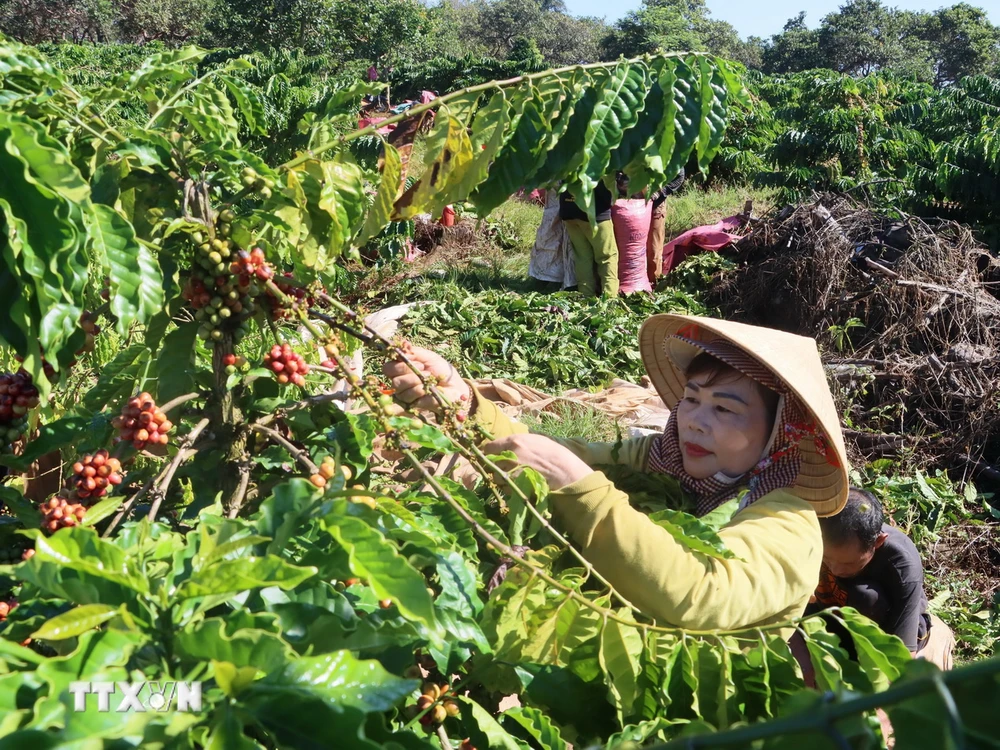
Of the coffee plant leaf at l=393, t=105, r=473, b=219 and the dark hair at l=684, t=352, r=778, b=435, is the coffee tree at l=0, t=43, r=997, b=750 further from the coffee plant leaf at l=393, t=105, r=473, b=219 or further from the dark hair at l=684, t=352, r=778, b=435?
the dark hair at l=684, t=352, r=778, b=435

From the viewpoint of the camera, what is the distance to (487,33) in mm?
56719

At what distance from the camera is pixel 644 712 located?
4.12 ft

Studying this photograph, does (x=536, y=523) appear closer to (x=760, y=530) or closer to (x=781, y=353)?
(x=760, y=530)

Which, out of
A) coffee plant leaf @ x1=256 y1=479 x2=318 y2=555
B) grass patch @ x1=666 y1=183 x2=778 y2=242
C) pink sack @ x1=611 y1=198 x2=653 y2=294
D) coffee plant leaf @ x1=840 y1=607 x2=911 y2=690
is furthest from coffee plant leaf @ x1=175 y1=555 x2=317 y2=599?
grass patch @ x1=666 y1=183 x2=778 y2=242

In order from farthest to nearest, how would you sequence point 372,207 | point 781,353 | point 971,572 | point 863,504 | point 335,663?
1. point 971,572
2. point 863,504
3. point 781,353
4. point 372,207
5. point 335,663

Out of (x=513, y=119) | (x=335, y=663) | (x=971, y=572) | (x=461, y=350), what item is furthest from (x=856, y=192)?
(x=335, y=663)

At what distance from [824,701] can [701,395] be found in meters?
1.47

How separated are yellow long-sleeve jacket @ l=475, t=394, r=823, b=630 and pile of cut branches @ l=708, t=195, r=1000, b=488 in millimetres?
2883

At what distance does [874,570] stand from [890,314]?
9.93ft

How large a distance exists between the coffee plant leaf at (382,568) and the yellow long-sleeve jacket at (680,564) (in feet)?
2.25

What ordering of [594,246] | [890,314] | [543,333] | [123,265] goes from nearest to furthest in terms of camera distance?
[123,265]
[890,314]
[543,333]
[594,246]

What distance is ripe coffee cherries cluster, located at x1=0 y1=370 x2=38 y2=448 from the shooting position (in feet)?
4.16

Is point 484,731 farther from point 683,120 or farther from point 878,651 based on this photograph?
point 683,120

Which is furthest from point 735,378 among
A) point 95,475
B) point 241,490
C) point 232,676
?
point 232,676
